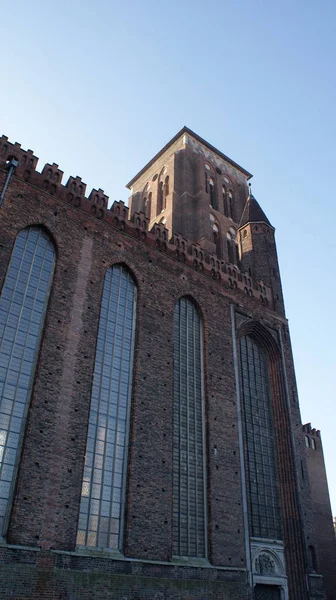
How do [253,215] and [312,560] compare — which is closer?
[312,560]

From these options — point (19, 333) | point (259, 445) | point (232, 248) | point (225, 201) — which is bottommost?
point (259, 445)

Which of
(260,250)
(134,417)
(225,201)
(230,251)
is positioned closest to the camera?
(134,417)

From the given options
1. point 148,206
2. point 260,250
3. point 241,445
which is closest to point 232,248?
point 260,250

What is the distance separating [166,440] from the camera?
54.6 feet

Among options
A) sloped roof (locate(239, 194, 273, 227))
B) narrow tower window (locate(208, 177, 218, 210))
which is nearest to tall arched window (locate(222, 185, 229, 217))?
narrow tower window (locate(208, 177, 218, 210))

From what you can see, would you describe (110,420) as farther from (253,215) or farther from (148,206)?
(148,206)

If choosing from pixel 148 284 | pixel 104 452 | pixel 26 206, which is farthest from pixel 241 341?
pixel 26 206

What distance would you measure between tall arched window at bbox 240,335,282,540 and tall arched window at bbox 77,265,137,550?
6052 millimetres

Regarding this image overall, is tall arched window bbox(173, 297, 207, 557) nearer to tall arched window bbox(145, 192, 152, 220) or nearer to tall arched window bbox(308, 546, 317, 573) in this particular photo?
tall arched window bbox(308, 546, 317, 573)

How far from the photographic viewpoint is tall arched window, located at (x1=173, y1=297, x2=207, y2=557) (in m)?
16.2

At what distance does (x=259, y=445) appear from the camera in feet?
66.5

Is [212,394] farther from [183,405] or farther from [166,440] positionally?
[166,440]

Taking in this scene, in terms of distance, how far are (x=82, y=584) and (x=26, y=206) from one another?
11903mm

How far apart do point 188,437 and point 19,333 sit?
7.25m
